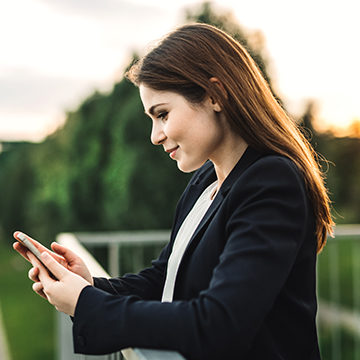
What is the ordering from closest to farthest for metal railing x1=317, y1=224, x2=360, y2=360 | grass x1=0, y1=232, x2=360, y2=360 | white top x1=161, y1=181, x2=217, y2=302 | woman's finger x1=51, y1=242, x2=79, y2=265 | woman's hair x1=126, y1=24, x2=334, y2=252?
woman's hair x1=126, y1=24, x2=334, y2=252 < white top x1=161, y1=181, x2=217, y2=302 < woman's finger x1=51, y1=242, x2=79, y2=265 < grass x1=0, y1=232, x2=360, y2=360 < metal railing x1=317, y1=224, x2=360, y2=360

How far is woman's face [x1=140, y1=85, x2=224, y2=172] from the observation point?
4.08 ft

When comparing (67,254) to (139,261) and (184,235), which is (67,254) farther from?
(139,261)

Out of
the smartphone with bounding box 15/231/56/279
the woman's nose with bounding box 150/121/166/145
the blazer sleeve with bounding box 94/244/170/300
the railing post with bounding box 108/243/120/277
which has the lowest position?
the railing post with bounding box 108/243/120/277

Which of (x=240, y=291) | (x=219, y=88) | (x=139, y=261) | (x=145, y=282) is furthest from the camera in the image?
(x=139, y=261)

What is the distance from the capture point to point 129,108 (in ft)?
18.1

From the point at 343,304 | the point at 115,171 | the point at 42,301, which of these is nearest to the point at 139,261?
the point at 115,171

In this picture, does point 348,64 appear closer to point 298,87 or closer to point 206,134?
point 298,87

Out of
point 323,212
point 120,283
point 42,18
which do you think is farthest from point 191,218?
point 42,18

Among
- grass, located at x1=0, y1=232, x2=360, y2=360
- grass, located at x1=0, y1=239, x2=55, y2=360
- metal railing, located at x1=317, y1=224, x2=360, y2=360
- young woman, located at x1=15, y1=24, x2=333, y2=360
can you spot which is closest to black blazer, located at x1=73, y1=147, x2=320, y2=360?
young woman, located at x1=15, y1=24, x2=333, y2=360

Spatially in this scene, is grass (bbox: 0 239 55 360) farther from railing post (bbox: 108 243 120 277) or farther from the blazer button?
the blazer button

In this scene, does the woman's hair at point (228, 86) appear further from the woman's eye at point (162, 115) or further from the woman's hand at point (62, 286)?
the woman's hand at point (62, 286)

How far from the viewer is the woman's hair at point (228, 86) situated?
4.00 feet

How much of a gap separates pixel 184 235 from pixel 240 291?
18.5 inches

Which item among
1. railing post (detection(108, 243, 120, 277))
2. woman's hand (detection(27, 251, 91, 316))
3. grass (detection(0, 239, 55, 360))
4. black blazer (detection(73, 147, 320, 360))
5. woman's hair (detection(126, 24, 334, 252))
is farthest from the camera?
grass (detection(0, 239, 55, 360))
